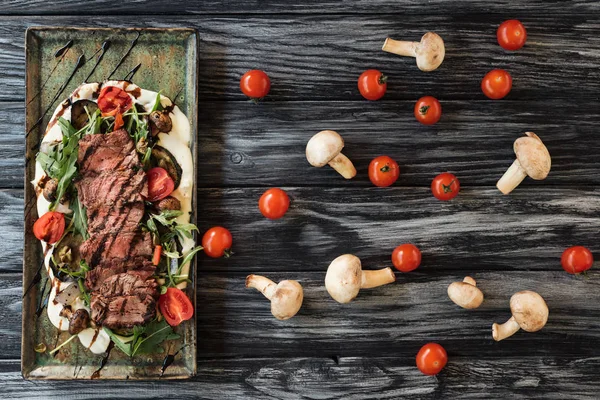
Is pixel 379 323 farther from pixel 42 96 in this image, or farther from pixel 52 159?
pixel 42 96

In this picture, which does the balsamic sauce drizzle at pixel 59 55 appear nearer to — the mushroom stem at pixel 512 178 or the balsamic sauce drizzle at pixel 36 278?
the balsamic sauce drizzle at pixel 36 278

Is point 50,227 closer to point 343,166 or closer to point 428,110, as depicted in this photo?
point 343,166

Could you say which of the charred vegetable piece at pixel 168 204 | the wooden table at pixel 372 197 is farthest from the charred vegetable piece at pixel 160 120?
the charred vegetable piece at pixel 168 204

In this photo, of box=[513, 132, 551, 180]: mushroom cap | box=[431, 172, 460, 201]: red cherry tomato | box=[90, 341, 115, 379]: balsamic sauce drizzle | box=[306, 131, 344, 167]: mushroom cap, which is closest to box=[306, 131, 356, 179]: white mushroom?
box=[306, 131, 344, 167]: mushroom cap

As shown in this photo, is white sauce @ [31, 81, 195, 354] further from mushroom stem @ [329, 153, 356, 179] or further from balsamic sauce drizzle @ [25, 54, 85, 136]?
mushroom stem @ [329, 153, 356, 179]

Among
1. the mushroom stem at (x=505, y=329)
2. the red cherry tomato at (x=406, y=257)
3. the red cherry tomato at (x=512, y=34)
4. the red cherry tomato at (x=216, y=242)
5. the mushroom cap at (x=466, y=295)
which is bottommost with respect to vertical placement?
the mushroom stem at (x=505, y=329)

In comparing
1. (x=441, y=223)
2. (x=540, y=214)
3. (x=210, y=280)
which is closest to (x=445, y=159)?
(x=441, y=223)

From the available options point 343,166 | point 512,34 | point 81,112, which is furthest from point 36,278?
point 512,34
